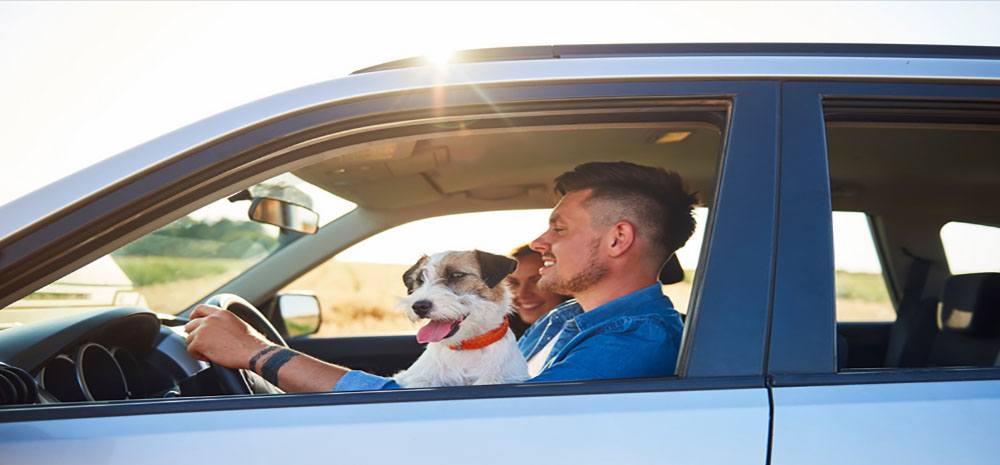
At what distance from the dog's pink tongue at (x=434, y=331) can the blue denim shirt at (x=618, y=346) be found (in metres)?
0.26

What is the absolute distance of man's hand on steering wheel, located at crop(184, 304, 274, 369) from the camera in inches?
83.2

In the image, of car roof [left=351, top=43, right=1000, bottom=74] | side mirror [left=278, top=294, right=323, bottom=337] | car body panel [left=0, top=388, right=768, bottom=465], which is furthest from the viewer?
side mirror [left=278, top=294, right=323, bottom=337]

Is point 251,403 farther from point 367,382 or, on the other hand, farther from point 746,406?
point 746,406

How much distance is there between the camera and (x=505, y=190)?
3891mm

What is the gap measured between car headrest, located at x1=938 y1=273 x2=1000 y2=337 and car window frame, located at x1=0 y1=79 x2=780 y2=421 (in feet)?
6.10

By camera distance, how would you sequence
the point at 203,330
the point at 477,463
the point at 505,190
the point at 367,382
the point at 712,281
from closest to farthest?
the point at 477,463, the point at 712,281, the point at 367,382, the point at 203,330, the point at 505,190

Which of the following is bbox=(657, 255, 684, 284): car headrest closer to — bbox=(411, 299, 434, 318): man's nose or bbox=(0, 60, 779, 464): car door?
bbox=(411, 299, 434, 318): man's nose

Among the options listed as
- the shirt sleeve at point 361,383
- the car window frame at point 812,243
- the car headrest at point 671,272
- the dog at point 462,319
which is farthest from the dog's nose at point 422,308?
the car window frame at point 812,243

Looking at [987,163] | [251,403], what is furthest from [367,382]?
[987,163]

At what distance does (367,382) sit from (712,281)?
73cm

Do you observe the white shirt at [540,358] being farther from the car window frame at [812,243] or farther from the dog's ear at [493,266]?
the car window frame at [812,243]

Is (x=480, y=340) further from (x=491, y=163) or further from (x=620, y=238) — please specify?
(x=491, y=163)

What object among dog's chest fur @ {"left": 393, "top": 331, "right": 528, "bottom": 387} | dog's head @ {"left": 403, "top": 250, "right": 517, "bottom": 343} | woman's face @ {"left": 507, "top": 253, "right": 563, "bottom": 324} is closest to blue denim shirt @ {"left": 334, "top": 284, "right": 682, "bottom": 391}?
dog's chest fur @ {"left": 393, "top": 331, "right": 528, "bottom": 387}

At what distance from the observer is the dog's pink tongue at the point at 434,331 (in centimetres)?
236
